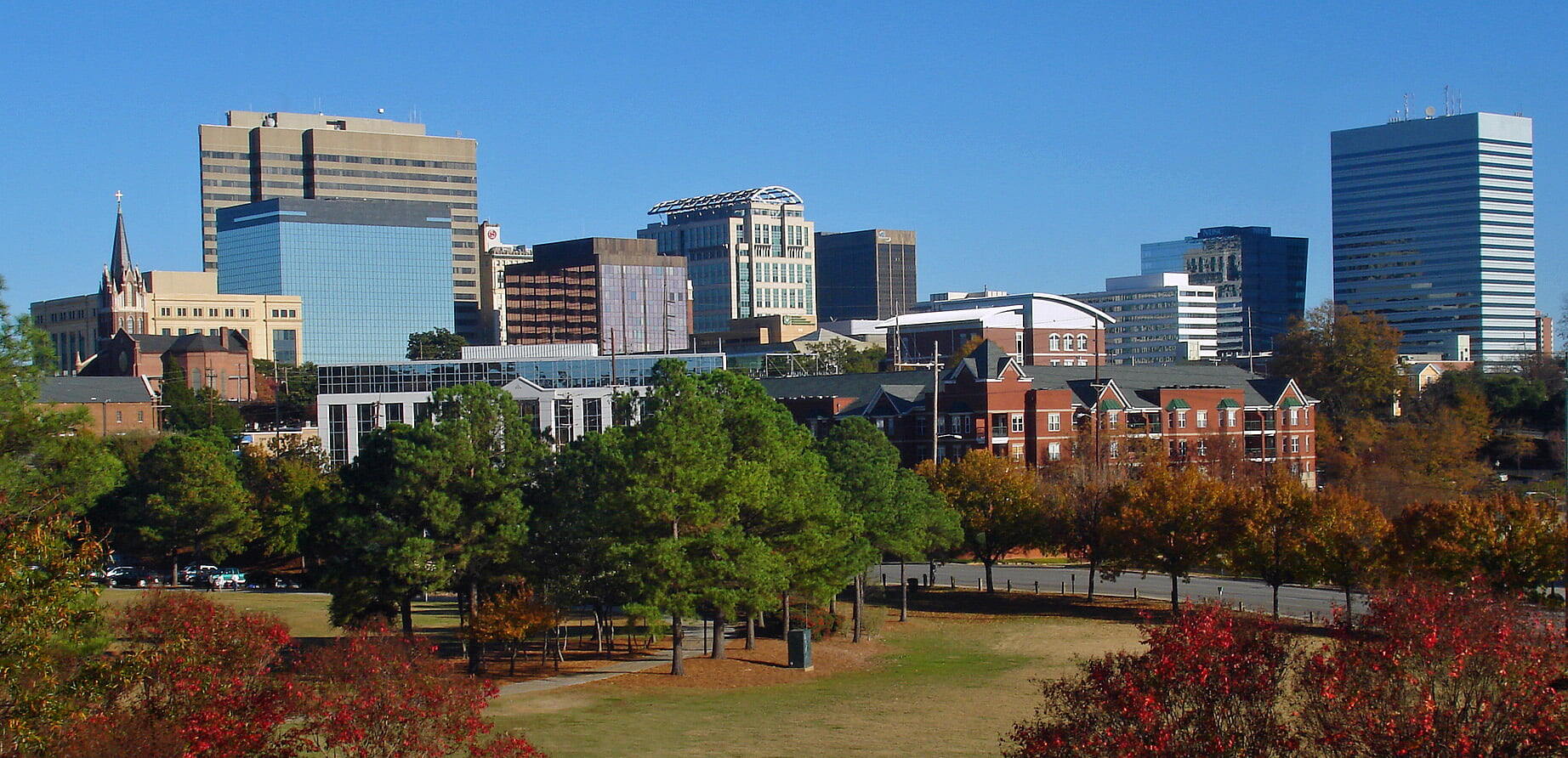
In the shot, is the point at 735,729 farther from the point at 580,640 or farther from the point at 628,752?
the point at 580,640

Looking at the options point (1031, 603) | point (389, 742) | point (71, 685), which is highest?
point (71, 685)

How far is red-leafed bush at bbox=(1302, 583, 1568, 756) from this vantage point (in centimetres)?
1900

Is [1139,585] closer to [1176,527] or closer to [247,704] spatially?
[1176,527]

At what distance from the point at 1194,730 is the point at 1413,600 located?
12.7 ft

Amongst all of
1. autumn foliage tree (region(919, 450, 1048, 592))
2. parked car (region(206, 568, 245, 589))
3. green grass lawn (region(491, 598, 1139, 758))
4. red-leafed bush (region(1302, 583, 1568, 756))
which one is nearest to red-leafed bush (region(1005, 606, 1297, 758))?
red-leafed bush (region(1302, 583, 1568, 756))

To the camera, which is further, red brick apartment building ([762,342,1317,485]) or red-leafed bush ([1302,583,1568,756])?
red brick apartment building ([762,342,1317,485])

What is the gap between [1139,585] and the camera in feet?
243

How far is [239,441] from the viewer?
→ 111 metres

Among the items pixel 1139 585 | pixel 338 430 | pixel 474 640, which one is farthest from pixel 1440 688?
pixel 338 430

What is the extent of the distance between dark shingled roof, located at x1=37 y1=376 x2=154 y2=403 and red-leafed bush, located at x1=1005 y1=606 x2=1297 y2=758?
123m

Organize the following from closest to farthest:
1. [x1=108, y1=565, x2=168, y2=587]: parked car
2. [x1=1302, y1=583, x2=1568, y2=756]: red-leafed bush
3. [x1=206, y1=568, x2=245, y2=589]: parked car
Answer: [x1=1302, y1=583, x2=1568, y2=756]: red-leafed bush < [x1=206, y1=568, x2=245, y2=589]: parked car < [x1=108, y1=565, x2=168, y2=587]: parked car

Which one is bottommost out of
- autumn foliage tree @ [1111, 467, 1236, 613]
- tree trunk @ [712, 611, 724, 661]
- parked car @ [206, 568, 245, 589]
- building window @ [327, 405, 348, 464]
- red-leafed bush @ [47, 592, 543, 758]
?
parked car @ [206, 568, 245, 589]

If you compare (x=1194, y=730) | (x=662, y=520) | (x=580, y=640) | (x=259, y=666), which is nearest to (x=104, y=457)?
(x=580, y=640)

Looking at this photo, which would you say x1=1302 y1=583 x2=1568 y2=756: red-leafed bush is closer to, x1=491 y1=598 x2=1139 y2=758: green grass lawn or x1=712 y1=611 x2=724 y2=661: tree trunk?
x1=491 y1=598 x2=1139 y2=758: green grass lawn
